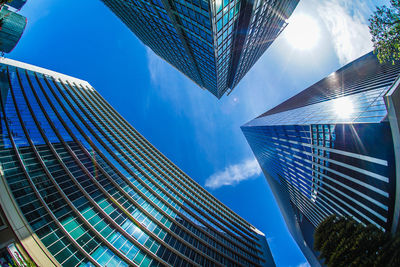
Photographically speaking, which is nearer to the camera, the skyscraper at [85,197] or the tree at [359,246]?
the tree at [359,246]

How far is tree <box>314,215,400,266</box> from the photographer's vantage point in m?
10.2

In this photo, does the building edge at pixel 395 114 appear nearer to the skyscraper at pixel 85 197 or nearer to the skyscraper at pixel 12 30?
the skyscraper at pixel 85 197

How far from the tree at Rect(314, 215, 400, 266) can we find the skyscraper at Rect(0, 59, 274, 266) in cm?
2062

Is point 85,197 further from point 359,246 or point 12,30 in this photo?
point 12,30

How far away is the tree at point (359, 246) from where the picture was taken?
10.2 metres

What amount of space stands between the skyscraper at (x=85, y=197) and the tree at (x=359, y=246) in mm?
20615

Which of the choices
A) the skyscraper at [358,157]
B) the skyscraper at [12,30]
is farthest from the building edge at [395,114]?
the skyscraper at [12,30]

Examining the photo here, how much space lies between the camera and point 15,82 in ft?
109

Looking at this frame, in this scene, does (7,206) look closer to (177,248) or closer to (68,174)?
(68,174)

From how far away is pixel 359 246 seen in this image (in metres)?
11.3

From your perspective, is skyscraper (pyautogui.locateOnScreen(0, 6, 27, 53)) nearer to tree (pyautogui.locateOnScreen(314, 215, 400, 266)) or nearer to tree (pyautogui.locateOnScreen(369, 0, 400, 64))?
tree (pyautogui.locateOnScreen(369, 0, 400, 64))

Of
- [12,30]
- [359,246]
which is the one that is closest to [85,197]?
[359,246]

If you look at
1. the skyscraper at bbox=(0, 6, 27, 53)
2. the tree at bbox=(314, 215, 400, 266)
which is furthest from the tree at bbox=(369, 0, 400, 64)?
the skyscraper at bbox=(0, 6, 27, 53)

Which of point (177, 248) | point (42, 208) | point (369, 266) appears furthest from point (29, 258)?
point (369, 266)
